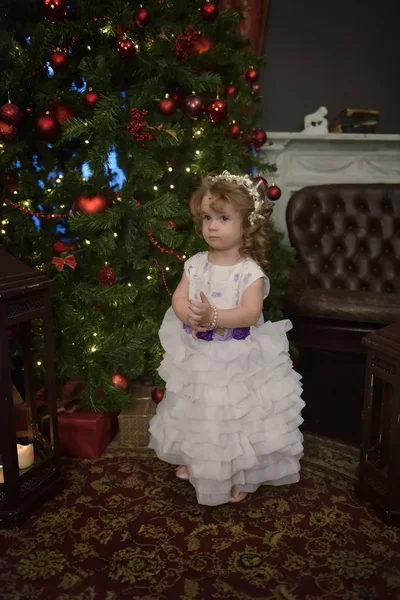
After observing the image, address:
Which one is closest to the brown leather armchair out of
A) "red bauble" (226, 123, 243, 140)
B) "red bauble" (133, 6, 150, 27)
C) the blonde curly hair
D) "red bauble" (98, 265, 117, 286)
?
"red bauble" (226, 123, 243, 140)

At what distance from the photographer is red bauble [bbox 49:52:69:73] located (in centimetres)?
214

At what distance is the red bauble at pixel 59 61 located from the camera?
2.14m

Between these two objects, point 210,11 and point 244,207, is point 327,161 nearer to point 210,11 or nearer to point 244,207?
point 210,11

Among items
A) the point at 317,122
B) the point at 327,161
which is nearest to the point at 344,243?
the point at 327,161

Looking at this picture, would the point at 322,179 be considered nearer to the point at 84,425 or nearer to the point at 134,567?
the point at 84,425

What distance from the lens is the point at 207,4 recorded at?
2.34 m

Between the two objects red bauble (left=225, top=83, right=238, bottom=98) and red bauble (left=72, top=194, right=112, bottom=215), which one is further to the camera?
red bauble (left=225, top=83, right=238, bottom=98)

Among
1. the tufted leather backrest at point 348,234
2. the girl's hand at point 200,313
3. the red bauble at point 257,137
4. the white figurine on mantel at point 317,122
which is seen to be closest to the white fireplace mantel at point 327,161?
the white figurine on mantel at point 317,122

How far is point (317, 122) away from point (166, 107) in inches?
77.5

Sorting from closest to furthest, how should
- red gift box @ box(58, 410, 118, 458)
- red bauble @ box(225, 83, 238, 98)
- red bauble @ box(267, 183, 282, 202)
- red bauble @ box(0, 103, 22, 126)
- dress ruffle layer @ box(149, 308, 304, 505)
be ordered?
dress ruffle layer @ box(149, 308, 304, 505), red bauble @ box(0, 103, 22, 126), red gift box @ box(58, 410, 118, 458), red bauble @ box(225, 83, 238, 98), red bauble @ box(267, 183, 282, 202)

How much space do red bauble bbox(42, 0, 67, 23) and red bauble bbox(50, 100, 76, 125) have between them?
0.35m

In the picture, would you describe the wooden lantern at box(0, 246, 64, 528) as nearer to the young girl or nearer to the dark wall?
the young girl

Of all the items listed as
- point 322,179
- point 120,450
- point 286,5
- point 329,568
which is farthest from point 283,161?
point 329,568

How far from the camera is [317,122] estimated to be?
3.81 metres
